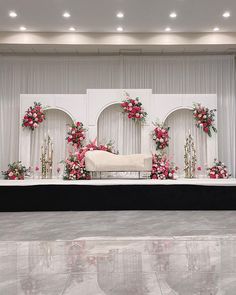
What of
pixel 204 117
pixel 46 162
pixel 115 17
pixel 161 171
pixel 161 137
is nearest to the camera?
pixel 161 171

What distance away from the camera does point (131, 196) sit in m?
5.65

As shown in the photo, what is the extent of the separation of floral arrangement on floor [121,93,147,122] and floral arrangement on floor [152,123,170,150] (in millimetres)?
469

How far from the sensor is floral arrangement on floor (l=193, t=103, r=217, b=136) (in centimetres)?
871

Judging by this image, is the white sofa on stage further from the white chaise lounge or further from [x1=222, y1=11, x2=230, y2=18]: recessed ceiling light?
[x1=222, y1=11, x2=230, y2=18]: recessed ceiling light

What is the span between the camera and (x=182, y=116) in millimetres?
9469

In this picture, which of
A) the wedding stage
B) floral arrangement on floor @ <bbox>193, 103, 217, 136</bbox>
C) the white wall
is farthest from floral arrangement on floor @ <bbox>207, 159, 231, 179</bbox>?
the wedding stage

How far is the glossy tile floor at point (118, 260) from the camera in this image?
1.90 metres

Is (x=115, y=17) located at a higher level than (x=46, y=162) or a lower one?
higher

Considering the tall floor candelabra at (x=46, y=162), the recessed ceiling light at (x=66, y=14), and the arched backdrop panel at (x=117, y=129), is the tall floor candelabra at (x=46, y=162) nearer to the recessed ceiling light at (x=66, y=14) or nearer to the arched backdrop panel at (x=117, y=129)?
the arched backdrop panel at (x=117, y=129)

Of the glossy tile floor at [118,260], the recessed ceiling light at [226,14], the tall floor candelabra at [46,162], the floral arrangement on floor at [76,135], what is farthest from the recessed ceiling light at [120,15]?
the glossy tile floor at [118,260]

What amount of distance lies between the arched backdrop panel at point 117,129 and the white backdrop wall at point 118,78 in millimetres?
837

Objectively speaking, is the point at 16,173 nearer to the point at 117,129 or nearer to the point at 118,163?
the point at 118,163

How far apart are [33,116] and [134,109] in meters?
2.63

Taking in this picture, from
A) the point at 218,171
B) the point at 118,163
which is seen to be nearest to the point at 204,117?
the point at 218,171
